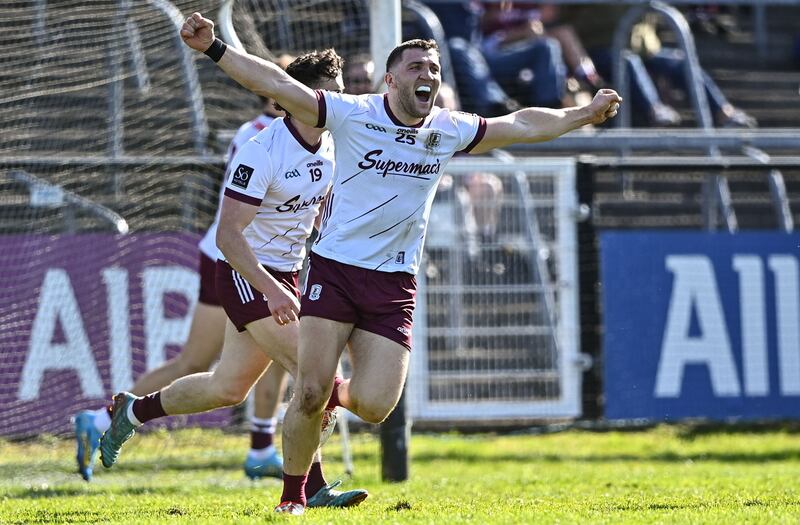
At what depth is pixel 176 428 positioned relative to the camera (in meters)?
10.6

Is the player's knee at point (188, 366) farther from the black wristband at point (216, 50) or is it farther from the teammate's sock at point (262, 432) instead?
the black wristband at point (216, 50)

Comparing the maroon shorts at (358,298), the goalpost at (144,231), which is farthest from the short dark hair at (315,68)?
the goalpost at (144,231)

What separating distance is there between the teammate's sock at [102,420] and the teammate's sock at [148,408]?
642 mm

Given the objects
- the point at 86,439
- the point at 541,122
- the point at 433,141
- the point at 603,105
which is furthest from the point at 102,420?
the point at 603,105

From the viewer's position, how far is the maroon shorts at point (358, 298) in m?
6.44

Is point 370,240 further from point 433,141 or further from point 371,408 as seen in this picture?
point 371,408

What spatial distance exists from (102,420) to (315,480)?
6.33 ft

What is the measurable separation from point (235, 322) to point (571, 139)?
644 cm

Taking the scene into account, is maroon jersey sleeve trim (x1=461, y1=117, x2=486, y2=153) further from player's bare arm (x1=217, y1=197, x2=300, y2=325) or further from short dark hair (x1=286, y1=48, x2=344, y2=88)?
player's bare arm (x1=217, y1=197, x2=300, y2=325)

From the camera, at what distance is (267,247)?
7.27 m

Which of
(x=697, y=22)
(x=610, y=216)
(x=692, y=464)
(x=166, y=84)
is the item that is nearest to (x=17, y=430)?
(x=166, y=84)

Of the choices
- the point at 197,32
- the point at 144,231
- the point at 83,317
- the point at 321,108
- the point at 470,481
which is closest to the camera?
the point at 197,32

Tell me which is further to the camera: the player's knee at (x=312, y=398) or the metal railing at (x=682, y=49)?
the metal railing at (x=682, y=49)

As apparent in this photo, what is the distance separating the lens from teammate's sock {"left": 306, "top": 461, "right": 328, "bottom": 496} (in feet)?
23.5
